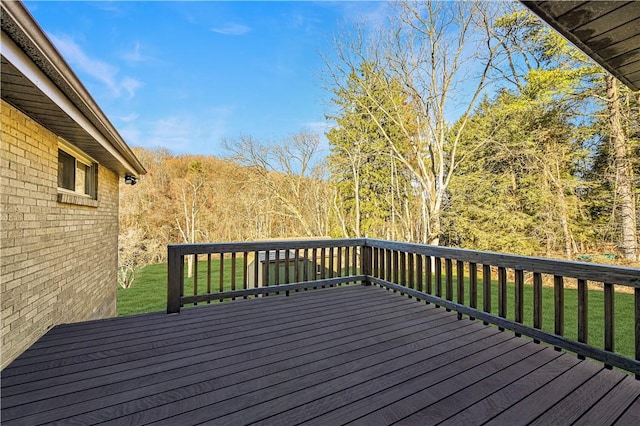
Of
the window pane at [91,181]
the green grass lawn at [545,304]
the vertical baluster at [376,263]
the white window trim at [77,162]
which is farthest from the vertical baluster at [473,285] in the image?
the window pane at [91,181]

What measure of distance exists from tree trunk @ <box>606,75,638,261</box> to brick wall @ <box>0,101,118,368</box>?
12653 mm

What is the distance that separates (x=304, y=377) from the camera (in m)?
2.07

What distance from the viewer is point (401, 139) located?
1226 cm

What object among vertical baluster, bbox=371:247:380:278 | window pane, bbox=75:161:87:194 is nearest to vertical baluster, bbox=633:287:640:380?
vertical baluster, bbox=371:247:380:278

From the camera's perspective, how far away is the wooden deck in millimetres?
1694

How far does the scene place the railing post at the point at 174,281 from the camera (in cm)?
347

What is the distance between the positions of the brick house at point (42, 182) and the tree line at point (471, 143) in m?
7.72

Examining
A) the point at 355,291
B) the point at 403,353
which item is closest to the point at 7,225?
the point at 403,353

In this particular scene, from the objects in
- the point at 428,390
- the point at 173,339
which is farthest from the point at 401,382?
the point at 173,339

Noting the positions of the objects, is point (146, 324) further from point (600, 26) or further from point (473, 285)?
point (600, 26)

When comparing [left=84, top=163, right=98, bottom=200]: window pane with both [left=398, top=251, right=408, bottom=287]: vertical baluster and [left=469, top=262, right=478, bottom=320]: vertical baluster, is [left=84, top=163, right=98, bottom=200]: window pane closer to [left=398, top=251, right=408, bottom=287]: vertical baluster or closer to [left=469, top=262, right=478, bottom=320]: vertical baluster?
[left=398, top=251, right=408, bottom=287]: vertical baluster

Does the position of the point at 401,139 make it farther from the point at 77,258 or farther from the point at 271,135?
the point at 77,258

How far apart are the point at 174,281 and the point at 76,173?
8.23ft

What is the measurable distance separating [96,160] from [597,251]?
13406 mm
